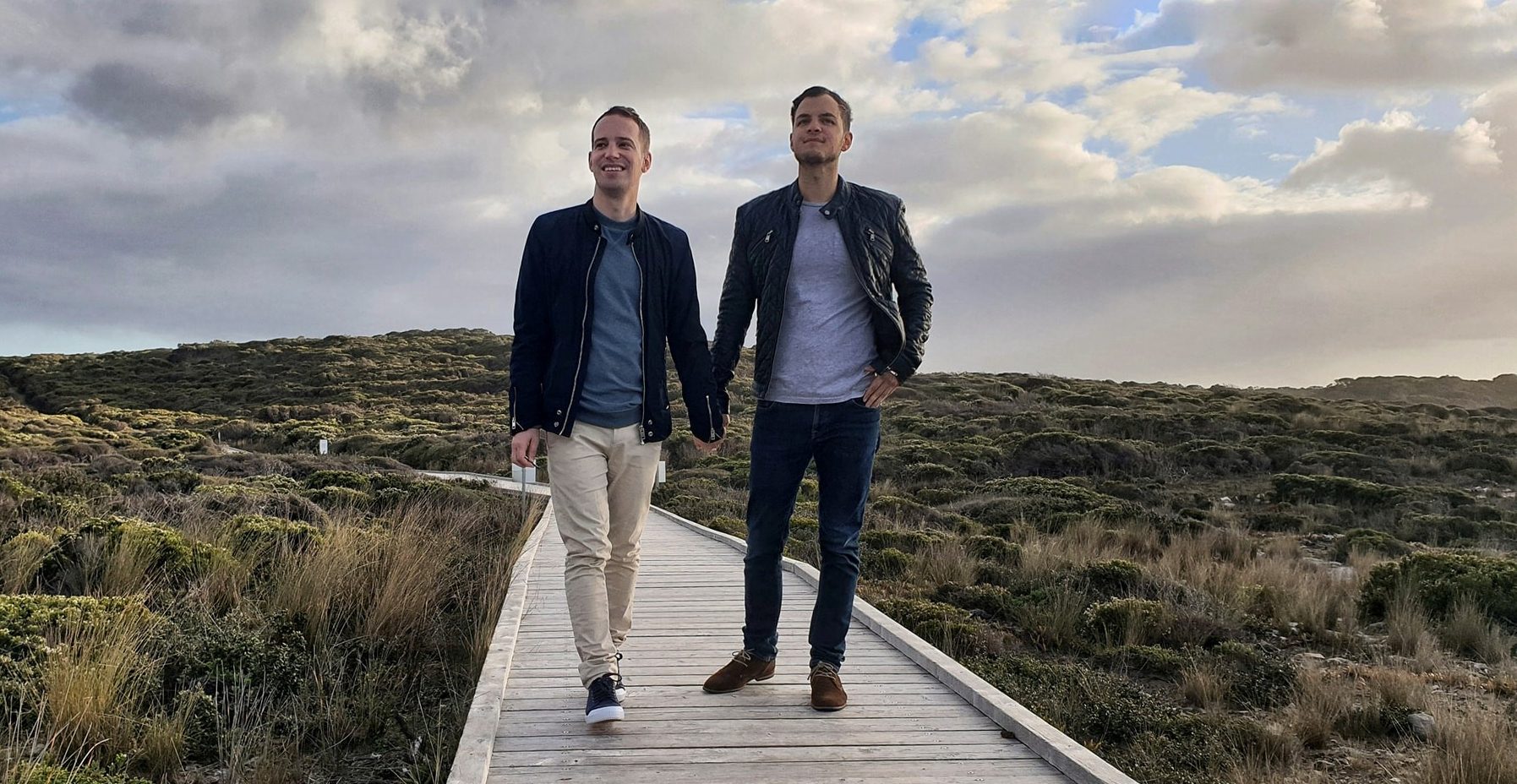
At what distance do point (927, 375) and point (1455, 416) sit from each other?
22730mm

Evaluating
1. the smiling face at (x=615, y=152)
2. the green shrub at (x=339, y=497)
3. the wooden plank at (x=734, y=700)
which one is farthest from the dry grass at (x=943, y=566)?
the green shrub at (x=339, y=497)

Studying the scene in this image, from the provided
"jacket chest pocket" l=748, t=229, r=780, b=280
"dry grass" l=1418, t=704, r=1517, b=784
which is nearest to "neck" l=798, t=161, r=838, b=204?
"jacket chest pocket" l=748, t=229, r=780, b=280

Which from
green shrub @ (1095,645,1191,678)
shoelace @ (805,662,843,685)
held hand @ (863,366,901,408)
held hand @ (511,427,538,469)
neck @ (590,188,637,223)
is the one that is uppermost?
neck @ (590,188,637,223)

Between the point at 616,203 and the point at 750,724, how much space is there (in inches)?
79.6

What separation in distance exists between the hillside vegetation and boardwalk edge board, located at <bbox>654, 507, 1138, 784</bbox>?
0.70 meters

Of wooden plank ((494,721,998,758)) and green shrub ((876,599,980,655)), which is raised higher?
wooden plank ((494,721,998,758))

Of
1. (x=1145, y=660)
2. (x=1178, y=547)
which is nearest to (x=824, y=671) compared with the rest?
(x=1145, y=660)

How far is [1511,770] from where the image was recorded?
4.09 m

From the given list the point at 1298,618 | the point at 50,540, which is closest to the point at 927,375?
the point at 1298,618

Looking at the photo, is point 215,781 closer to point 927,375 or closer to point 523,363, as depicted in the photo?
point 523,363

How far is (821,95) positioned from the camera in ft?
12.3

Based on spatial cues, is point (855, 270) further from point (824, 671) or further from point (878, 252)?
point (824, 671)

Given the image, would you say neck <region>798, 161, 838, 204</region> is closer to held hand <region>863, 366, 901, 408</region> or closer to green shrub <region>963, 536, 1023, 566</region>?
held hand <region>863, 366, 901, 408</region>

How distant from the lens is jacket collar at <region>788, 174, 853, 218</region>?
381 cm
